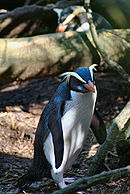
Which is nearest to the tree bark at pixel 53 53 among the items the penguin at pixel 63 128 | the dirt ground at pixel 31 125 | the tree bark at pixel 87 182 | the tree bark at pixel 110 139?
the dirt ground at pixel 31 125

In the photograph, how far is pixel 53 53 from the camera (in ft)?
10.5

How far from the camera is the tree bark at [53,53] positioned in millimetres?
3092

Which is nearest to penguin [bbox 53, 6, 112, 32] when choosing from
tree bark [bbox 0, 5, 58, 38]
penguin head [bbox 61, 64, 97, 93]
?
tree bark [bbox 0, 5, 58, 38]

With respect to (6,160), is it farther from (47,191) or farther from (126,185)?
(126,185)

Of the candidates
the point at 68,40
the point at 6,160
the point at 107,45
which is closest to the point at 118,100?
the point at 107,45

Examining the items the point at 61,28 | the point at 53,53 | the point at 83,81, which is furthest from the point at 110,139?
the point at 61,28

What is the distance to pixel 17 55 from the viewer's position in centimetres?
310

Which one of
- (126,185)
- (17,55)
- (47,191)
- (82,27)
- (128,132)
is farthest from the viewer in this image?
(82,27)

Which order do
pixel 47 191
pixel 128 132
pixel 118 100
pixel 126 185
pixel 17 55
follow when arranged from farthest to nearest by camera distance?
pixel 118 100 → pixel 17 55 → pixel 47 191 → pixel 128 132 → pixel 126 185

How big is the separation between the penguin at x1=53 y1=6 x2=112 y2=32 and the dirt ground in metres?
0.97

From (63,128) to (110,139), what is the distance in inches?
16.5

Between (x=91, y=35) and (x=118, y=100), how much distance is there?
1393 millimetres

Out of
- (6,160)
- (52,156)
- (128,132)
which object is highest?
(128,132)

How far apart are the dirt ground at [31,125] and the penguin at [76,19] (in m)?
0.97
